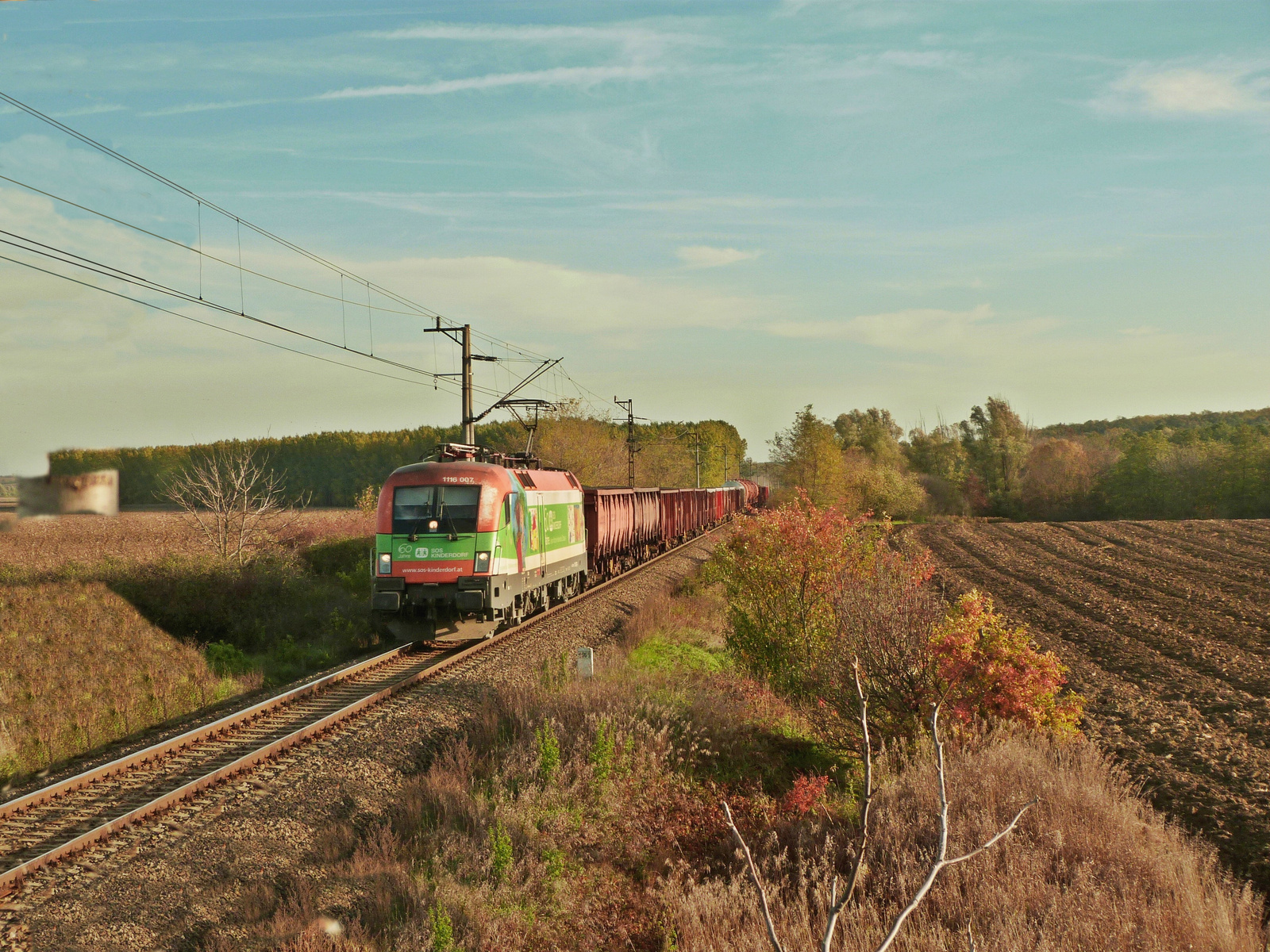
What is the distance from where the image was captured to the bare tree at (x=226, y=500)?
20359 millimetres

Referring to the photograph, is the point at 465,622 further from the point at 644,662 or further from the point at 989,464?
the point at 989,464

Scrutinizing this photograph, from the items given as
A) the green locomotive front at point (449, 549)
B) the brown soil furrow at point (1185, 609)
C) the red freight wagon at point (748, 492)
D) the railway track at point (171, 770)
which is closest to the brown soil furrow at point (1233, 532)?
the brown soil furrow at point (1185, 609)

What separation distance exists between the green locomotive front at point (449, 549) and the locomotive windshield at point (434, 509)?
0.05 ft

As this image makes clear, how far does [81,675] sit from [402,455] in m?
95.6

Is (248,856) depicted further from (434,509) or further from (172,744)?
(434,509)

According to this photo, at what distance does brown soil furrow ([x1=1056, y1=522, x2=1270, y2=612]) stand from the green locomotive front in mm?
22193

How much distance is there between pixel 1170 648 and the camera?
20.6 meters

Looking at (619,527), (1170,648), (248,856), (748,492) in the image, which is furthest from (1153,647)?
(748,492)

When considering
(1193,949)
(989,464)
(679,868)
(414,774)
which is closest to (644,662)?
(414,774)

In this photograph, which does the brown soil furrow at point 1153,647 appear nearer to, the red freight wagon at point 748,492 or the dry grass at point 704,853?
the dry grass at point 704,853

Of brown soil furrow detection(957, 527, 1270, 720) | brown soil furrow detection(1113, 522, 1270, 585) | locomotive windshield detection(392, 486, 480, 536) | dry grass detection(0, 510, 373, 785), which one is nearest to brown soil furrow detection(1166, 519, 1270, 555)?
brown soil furrow detection(1113, 522, 1270, 585)

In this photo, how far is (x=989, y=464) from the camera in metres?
89.1

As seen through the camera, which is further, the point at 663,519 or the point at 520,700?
A: the point at 663,519

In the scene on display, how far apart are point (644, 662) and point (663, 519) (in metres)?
22.5
